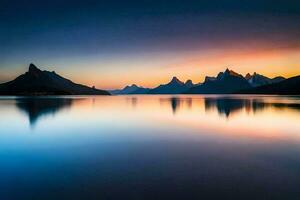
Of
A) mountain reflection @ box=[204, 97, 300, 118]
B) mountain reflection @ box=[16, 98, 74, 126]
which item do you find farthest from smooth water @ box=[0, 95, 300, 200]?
mountain reflection @ box=[204, 97, 300, 118]

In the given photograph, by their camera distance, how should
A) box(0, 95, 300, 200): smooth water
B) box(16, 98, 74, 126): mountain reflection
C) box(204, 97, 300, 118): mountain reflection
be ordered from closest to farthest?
box(0, 95, 300, 200): smooth water
box(16, 98, 74, 126): mountain reflection
box(204, 97, 300, 118): mountain reflection

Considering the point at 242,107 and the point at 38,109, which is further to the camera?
the point at 242,107

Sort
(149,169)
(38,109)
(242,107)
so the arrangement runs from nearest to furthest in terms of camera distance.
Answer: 1. (149,169)
2. (38,109)
3. (242,107)

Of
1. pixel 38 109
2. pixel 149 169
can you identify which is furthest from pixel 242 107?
pixel 149 169

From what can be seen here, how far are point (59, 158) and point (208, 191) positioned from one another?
436 inches

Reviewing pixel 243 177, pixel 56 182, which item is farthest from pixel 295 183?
pixel 56 182

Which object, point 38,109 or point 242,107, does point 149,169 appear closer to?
point 38,109

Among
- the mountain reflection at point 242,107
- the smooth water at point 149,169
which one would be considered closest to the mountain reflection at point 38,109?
the smooth water at point 149,169

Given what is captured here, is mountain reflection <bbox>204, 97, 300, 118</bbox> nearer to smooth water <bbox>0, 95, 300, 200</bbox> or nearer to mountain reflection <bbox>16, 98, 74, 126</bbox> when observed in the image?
smooth water <bbox>0, 95, 300, 200</bbox>

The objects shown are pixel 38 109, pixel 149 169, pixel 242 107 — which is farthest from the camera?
pixel 242 107

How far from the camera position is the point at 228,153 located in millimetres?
20188

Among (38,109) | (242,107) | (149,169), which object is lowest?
(149,169)

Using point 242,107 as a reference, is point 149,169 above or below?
below

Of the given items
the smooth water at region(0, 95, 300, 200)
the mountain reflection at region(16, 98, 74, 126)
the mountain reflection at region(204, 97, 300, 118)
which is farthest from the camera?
the mountain reflection at region(204, 97, 300, 118)
